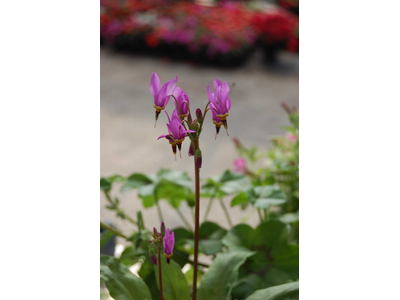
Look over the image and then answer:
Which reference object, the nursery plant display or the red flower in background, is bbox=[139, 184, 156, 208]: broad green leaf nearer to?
the nursery plant display

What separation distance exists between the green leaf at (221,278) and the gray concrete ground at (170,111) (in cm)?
83

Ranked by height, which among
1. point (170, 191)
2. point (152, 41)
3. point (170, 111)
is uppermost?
point (152, 41)

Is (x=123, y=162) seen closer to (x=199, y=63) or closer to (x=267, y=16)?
(x=199, y=63)

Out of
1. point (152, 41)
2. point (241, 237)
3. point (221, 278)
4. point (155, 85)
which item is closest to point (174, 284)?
point (221, 278)

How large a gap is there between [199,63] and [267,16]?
1.15 meters

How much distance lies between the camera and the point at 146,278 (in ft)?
2.29

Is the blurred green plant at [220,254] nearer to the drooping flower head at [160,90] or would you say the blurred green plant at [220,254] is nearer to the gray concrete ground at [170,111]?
the drooping flower head at [160,90]

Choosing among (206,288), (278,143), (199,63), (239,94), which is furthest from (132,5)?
(206,288)

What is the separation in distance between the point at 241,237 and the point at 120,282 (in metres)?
0.27

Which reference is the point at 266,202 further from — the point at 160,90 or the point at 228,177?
the point at 160,90

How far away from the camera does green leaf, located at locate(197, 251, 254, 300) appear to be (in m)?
0.60

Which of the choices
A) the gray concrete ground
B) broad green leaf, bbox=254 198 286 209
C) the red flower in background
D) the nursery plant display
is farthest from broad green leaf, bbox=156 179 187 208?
the red flower in background

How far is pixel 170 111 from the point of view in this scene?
272cm

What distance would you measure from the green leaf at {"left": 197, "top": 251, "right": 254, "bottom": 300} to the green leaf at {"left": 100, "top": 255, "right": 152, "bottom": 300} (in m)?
0.09
